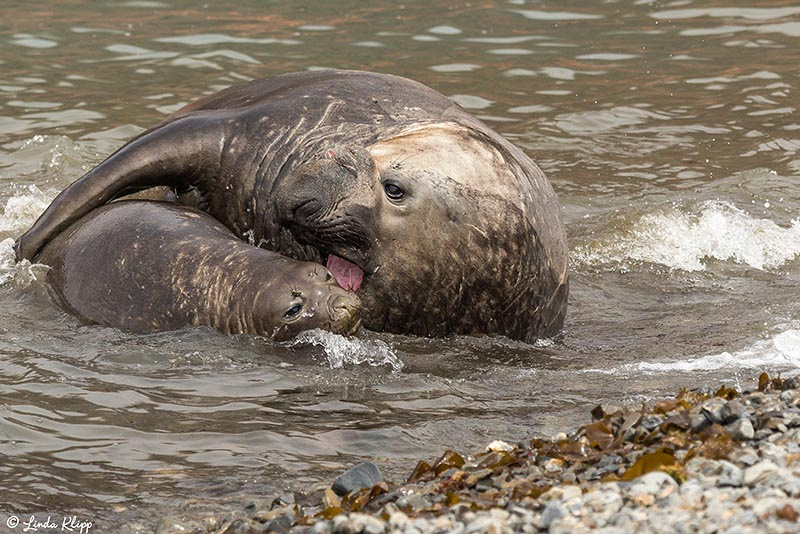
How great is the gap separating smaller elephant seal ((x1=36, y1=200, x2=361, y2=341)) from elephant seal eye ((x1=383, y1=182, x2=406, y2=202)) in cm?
59

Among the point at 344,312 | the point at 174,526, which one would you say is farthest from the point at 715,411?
the point at 344,312

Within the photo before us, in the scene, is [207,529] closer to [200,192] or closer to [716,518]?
[716,518]

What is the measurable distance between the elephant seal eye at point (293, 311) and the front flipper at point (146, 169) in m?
1.34

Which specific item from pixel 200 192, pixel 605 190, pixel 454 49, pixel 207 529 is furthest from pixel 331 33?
pixel 207 529

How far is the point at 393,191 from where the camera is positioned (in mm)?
8297

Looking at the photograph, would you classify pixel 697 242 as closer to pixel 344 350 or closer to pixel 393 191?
pixel 393 191

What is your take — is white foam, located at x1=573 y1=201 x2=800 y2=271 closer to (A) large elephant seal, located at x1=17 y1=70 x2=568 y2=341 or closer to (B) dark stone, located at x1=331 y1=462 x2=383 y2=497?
(A) large elephant seal, located at x1=17 y1=70 x2=568 y2=341

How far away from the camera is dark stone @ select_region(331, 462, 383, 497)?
592 centimetres

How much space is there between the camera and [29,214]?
1111cm

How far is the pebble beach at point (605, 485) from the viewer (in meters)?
4.80

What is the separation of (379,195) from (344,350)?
37.2 inches

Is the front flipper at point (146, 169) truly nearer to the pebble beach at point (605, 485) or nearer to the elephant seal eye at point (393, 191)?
→ the elephant seal eye at point (393, 191)

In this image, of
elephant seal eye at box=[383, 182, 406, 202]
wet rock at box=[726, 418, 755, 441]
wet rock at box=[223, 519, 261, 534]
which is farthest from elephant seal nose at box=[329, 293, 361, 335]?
wet rock at box=[726, 418, 755, 441]

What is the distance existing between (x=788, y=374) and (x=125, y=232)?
3957 millimetres
